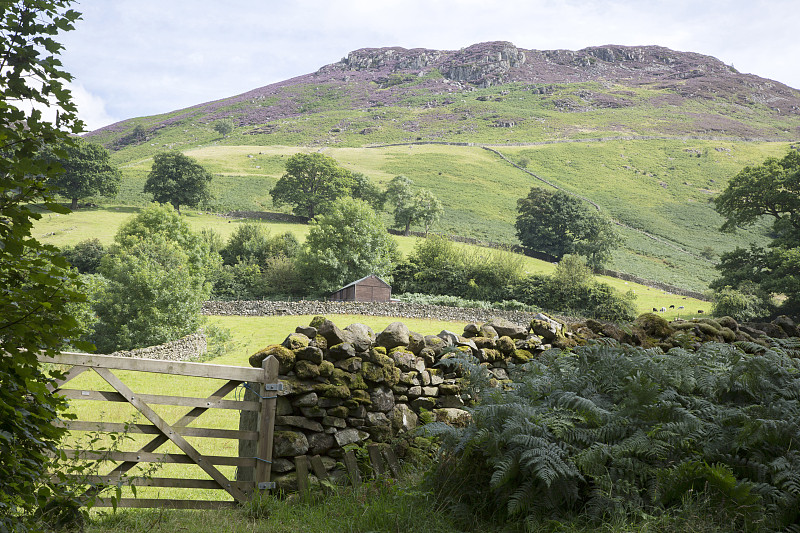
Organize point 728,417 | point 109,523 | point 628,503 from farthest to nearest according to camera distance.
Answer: point 109,523 < point 728,417 < point 628,503

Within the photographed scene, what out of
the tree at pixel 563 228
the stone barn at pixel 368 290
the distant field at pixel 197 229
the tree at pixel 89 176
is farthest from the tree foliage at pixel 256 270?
the tree at pixel 563 228

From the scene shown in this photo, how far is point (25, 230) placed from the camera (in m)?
2.28

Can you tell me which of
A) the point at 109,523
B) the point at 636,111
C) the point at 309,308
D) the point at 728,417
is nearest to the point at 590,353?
the point at 728,417

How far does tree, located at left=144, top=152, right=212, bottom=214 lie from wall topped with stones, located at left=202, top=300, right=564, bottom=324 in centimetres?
3859

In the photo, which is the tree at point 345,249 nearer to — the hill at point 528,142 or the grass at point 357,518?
the hill at point 528,142

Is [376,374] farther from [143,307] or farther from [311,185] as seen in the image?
[311,185]

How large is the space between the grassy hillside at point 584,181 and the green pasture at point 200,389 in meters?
38.0

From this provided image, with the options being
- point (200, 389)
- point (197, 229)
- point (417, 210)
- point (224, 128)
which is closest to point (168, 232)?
point (197, 229)

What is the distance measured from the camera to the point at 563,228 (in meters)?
61.5

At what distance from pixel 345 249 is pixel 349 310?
14133 millimetres

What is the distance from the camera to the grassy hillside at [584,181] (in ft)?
220

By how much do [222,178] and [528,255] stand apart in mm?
48493

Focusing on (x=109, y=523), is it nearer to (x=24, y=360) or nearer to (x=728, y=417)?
(x=24, y=360)

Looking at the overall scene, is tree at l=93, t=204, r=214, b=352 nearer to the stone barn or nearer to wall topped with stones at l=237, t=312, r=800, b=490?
the stone barn
